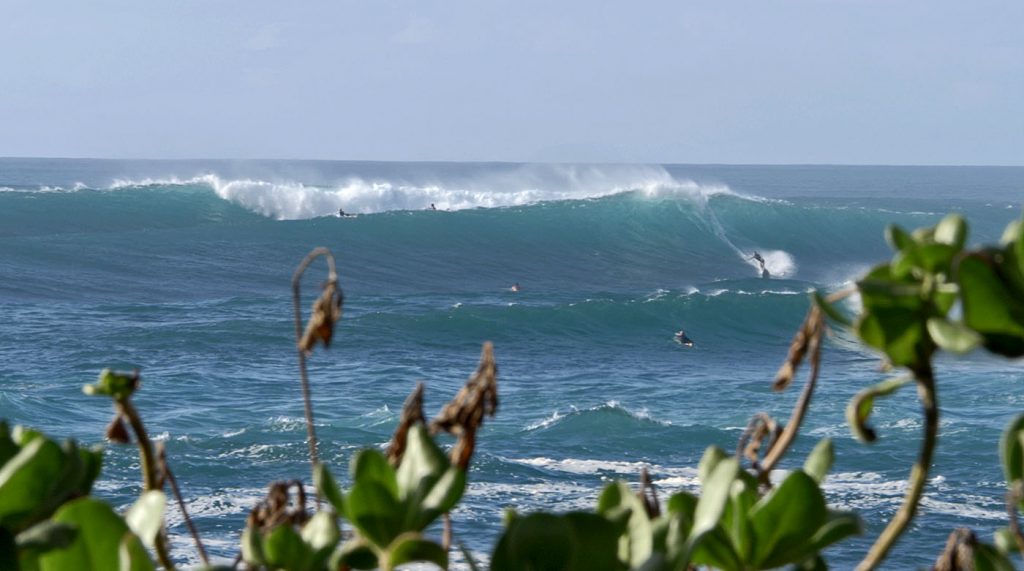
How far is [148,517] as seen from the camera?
0.84 metres

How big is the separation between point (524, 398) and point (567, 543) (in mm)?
14162

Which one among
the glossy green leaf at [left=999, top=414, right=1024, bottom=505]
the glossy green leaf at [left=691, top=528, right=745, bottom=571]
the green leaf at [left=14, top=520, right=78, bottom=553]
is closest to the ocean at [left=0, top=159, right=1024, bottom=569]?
the glossy green leaf at [left=691, top=528, right=745, bottom=571]

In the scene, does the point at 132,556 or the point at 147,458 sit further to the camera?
the point at 147,458

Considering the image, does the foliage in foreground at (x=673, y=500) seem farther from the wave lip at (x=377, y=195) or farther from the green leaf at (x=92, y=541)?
the wave lip at (x=377, y=195)

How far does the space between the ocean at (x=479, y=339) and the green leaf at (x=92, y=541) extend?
572 mm

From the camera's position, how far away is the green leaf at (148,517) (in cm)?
82

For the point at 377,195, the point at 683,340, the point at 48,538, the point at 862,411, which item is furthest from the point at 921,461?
the point at 377,195

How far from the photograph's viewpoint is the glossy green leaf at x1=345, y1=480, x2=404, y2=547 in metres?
0.81

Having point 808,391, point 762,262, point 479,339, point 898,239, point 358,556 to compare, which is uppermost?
point 898,239

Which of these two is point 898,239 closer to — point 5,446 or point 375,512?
point 375,512

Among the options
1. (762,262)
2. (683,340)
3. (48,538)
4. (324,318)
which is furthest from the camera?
(762,262)

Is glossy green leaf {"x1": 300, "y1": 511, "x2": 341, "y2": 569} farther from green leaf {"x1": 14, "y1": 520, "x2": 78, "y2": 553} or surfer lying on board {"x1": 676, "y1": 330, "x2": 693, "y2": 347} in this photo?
surfer lying on board {"x1": 676, "y1": 330, "x2": 693, "y2": 347}

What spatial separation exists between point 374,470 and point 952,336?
1.17 ft

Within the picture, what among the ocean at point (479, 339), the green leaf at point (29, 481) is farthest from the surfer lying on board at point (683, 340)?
the green leaf at point (29, 481)
